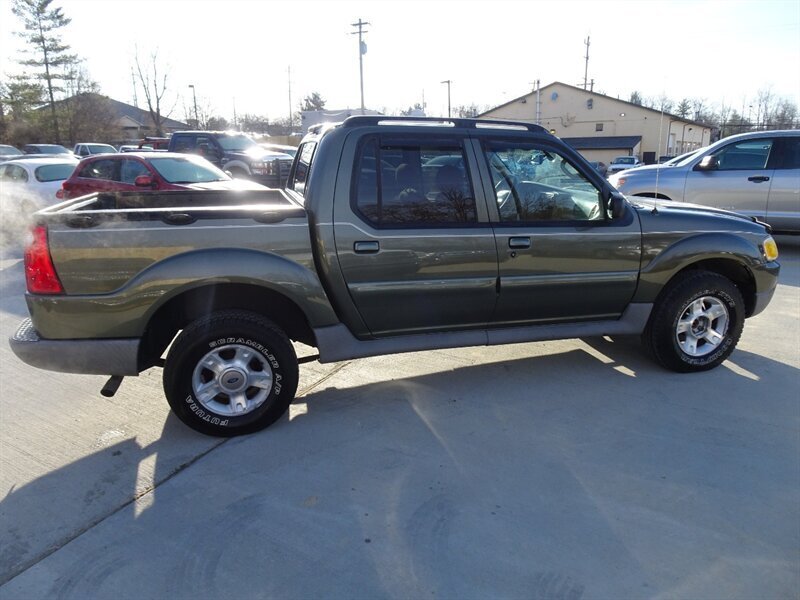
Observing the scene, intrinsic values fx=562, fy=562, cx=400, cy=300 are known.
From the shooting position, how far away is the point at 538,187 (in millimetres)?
3982

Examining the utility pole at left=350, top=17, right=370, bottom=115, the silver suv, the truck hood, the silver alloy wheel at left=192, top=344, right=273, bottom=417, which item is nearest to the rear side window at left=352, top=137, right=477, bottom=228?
the silver alloy wheel at left=192, top=344, right=273, bottom=417

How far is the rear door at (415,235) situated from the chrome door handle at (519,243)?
0.13 m

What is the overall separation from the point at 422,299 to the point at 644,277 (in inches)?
67.6

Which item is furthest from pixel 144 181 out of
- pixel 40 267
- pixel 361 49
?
pixel 361 49

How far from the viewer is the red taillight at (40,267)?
10.2 ft

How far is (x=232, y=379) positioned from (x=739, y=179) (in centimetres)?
868

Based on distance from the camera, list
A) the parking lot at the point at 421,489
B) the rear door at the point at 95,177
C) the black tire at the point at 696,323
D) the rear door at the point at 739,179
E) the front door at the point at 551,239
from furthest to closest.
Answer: the rear door at the point at 95,177
the rear door at the point at 739,179
the black tire at the point at 696,323
the front door at the point at 551,239
the parking lot at the point at 421,489

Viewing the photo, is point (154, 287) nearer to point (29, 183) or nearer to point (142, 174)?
point (142, 174)

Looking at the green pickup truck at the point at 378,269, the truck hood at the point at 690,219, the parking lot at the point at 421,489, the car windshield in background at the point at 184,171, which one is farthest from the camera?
the car windshield in background at the point at 184,171

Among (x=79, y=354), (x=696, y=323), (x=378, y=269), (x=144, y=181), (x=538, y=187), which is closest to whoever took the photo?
(x=79, y=354)

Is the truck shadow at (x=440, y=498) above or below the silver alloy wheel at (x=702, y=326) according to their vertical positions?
below

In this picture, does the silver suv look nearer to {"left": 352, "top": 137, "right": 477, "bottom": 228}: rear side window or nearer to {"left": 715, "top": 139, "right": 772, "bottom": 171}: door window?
{"left": 715, "top": 139, "right": 772, "bottom": 171}: door window

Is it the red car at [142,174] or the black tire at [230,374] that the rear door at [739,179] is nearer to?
the red car at [142,174]

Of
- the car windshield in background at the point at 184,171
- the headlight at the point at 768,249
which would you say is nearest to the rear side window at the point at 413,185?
the headlight at the point at 768,249
